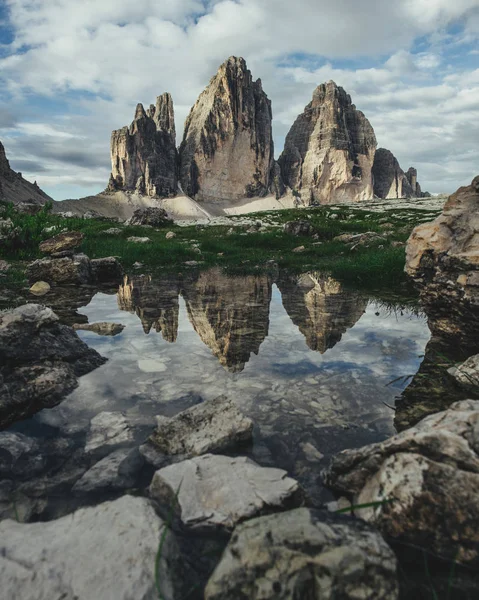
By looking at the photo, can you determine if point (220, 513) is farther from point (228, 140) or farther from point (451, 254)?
point (228, 140)

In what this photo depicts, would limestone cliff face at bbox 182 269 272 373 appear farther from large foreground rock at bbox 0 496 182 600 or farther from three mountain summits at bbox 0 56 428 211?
three mountain summits at bbox 0 56 428 211

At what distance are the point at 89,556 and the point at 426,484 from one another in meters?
1.64

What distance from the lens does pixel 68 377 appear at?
377cm

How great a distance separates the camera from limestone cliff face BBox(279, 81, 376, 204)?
167 m

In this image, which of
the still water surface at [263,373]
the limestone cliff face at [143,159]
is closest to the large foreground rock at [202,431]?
the still water surface at [263,373]

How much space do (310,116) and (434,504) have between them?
A: 19579 centimetres

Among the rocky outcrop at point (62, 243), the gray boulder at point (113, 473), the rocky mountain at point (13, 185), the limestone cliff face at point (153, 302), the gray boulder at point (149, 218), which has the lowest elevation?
the gray boulder at point (113, 473)

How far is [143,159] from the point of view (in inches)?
5699

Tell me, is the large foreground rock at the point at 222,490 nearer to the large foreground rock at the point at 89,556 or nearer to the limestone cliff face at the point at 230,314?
the large foreground rock at the point at 89,556

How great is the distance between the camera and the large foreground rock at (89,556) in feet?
5.07

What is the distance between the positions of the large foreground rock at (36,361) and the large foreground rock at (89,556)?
153 centimetres

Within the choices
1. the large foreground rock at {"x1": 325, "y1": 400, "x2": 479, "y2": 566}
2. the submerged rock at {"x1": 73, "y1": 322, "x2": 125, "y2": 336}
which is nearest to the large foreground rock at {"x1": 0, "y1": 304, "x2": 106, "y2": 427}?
the submerged rock at {"x1": 73, "y1": 322, "x2": 125, "y2": 336}

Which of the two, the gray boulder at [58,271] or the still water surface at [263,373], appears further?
the gray boulder at [58,271]

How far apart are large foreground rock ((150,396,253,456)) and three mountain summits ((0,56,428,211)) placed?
5838 inches
